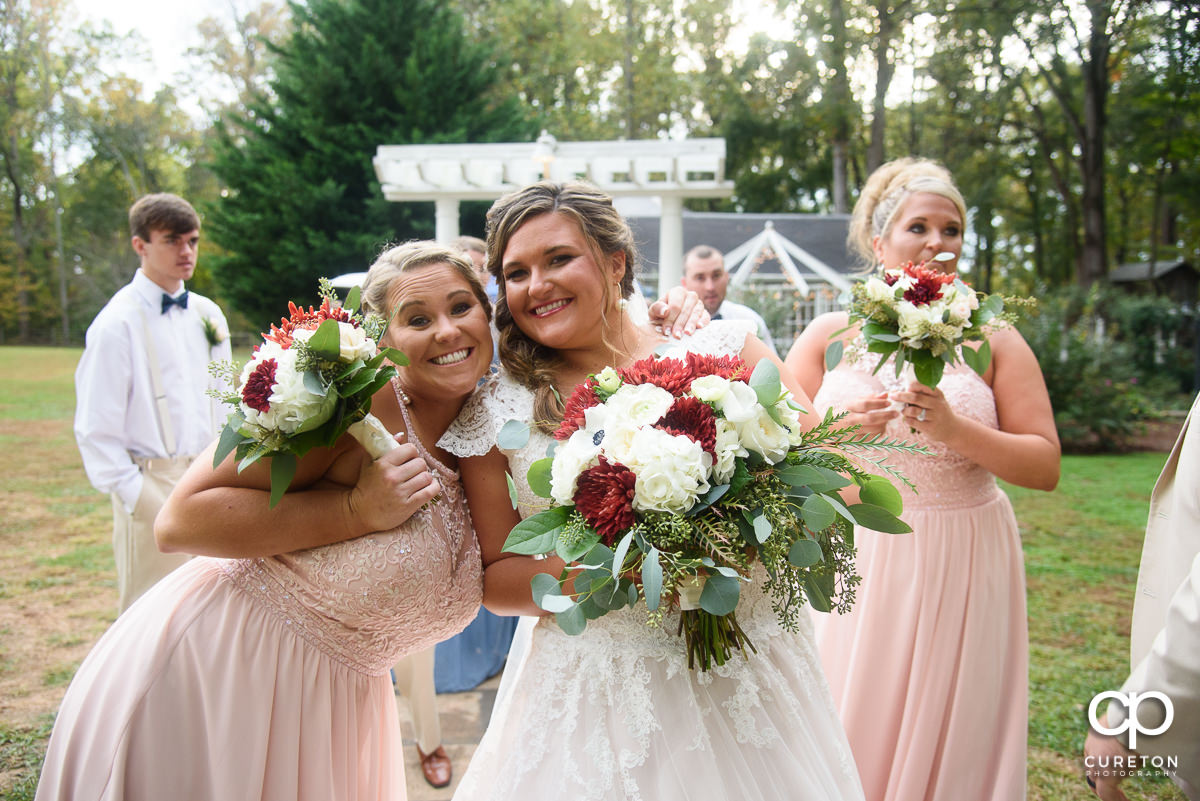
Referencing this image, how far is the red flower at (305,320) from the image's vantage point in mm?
1962

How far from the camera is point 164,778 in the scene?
6.36 ft

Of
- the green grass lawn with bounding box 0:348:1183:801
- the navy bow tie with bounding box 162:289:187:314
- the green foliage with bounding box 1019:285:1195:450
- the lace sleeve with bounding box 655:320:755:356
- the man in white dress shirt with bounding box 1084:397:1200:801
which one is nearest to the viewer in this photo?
the man in white dress shirt with bounding box 1084:397:1200:801

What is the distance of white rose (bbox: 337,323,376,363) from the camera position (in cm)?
190

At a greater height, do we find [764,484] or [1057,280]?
[1057,280]

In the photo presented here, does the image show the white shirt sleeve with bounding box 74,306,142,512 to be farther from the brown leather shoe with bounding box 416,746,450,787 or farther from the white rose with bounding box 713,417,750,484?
the white rose with bounding box 713,417,750,484

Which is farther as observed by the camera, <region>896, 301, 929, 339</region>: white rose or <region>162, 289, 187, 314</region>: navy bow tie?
<region>162, 289, 187, 314</region>: navy bow tie

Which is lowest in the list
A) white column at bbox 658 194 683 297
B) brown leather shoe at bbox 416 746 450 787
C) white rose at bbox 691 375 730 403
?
brown leather shoe at bbox 416 746 450 787

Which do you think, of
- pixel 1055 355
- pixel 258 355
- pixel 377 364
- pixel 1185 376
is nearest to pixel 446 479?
pixel 377 364

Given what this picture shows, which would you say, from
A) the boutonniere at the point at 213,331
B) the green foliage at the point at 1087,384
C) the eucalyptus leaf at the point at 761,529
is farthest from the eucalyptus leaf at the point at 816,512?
the green foliage at the point at 1087,384

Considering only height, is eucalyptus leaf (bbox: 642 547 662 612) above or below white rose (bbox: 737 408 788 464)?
below

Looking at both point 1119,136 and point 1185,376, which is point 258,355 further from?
point 1119,136

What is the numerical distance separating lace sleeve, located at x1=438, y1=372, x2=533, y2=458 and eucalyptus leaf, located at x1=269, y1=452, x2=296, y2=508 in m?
0.44

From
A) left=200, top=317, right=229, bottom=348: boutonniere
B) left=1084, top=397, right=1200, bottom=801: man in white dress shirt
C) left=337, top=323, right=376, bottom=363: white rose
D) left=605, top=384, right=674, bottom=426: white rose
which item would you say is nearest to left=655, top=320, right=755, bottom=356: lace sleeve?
left=605, top=384, right=674, bottom=426: white rose

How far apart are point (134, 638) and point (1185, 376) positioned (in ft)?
79.3
